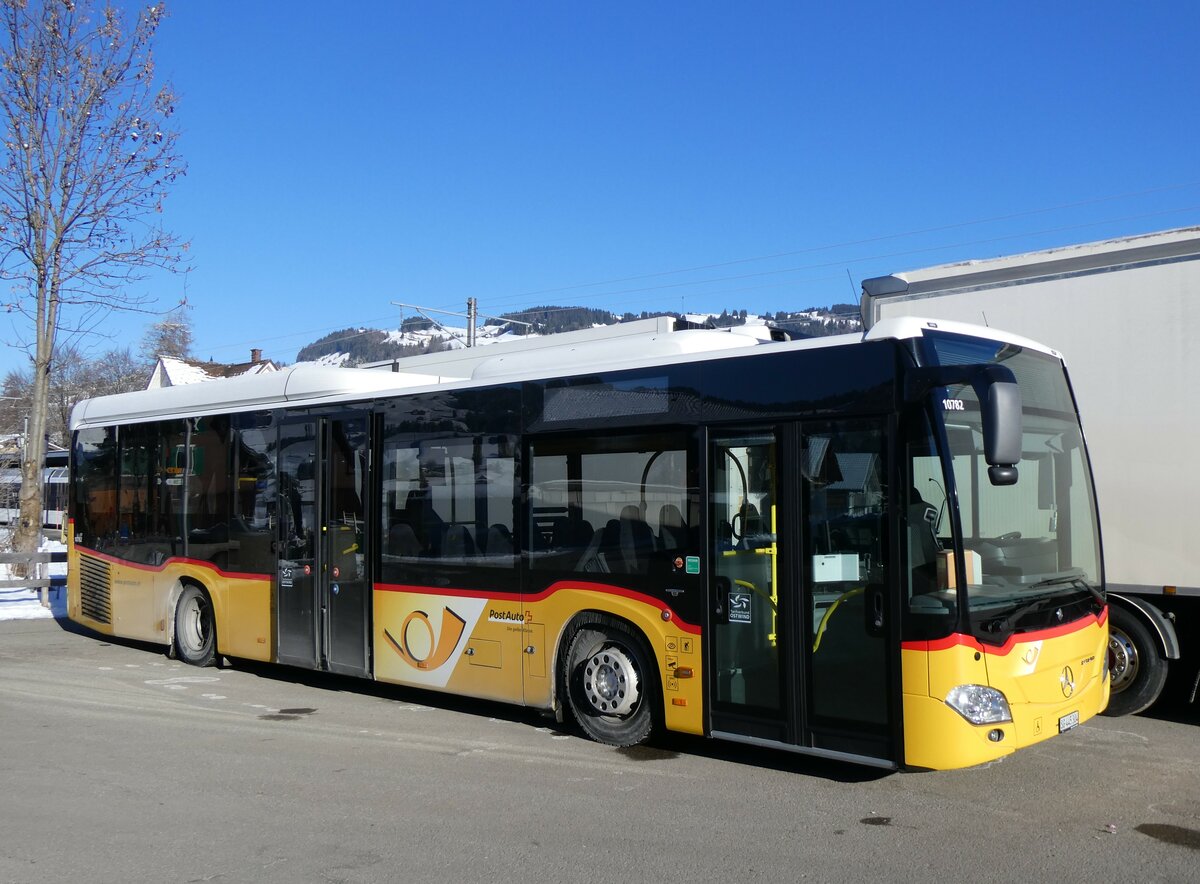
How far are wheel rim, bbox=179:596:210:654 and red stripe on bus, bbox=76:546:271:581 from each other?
45 centimetres

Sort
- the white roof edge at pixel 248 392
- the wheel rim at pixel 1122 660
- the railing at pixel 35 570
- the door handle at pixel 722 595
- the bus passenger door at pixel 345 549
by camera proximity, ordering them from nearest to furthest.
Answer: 1. the door handle at pixel 722 595
2. the wheel rim at pixel 1122 660
3. the bus passenger door at pixel 345 549
4. the white roof edge at pixel 248 392
5. the railing at pixel 35 570

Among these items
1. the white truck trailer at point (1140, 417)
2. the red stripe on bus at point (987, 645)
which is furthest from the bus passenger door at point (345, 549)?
the white truck trailer at point (1140, 417)

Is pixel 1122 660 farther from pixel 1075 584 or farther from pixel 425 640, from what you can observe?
pixel 425 640

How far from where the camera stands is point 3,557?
17.0m

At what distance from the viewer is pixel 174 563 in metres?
12.4

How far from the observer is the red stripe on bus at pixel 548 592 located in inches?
297

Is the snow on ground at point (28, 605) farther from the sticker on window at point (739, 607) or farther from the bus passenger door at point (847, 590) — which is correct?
the bus passenger door at point (847, 590)

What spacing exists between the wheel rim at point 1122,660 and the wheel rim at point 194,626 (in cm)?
913

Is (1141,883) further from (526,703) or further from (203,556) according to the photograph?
(203,556)

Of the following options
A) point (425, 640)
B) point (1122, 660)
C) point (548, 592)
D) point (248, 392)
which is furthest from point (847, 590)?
point (248, 392)

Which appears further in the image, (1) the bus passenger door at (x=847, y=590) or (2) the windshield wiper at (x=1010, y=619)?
(1) the bus passenger door at (x=847, y=590)

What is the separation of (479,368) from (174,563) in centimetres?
516

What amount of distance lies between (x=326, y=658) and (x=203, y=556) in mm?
2525

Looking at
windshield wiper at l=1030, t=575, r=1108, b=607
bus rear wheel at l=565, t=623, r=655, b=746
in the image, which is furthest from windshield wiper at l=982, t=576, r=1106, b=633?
bus rear wheel at l=565, t=623, r=655, b=746
